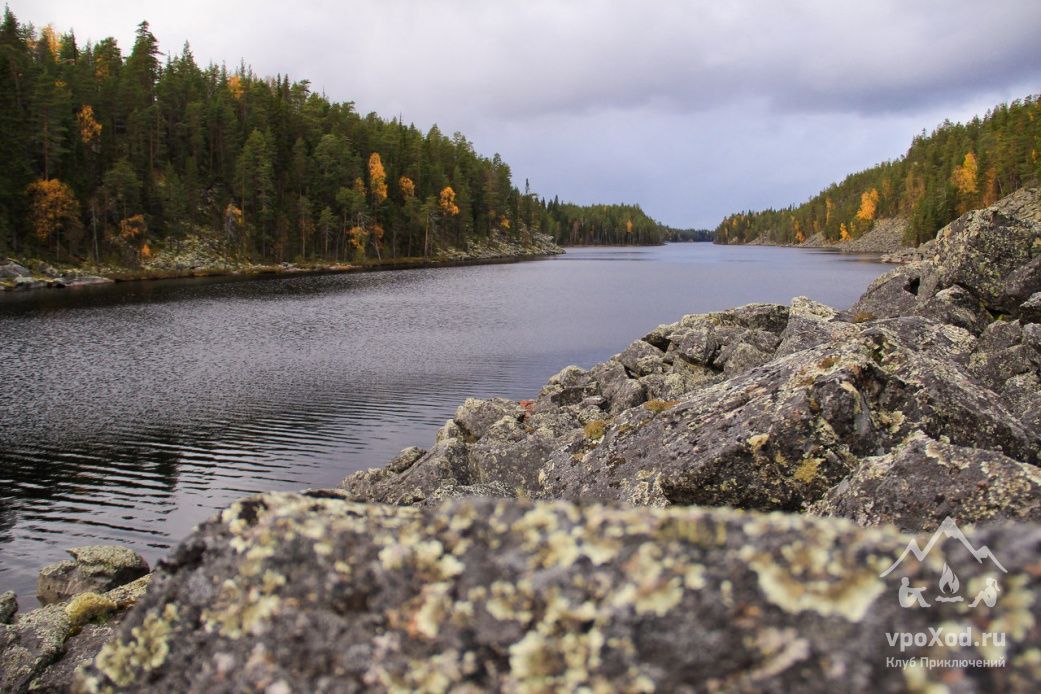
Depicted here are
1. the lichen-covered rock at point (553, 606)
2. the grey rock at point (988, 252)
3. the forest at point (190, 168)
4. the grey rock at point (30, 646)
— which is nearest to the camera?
the lichen-covered rock at point (553, 606)

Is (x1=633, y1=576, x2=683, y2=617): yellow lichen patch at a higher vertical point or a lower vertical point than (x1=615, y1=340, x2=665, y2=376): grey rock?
higher

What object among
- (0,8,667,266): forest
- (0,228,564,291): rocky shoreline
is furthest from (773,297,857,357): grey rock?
(0,8,667,266): forest

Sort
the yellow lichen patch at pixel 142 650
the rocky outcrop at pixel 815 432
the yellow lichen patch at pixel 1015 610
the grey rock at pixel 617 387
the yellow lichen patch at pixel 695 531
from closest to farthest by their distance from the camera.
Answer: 1. the yellow lichen patch at pixel 1015 610
2. the yellow lichen patch at pixel 695 531
3. the yellow lichen patch at pixel 142 650
4. the rocky outcrop at pixel 815 432
5. the grey rock at pixel 617 387

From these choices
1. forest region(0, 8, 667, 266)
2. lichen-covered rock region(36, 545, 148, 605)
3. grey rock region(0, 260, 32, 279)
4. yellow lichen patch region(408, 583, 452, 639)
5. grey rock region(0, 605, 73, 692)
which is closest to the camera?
yellow lichen patch region(408, 583, 452, 639)

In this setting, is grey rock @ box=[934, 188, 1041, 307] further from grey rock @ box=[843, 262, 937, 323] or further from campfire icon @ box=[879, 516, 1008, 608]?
campfire icon @ box=[879, 516, 1008, 608]

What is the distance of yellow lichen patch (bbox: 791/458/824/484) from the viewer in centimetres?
790

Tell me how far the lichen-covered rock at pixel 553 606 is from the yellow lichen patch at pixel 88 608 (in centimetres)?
1014

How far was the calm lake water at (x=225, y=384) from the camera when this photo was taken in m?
21.7

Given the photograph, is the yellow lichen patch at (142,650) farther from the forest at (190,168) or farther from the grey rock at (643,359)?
the forest at (190,168)

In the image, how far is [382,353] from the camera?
148 feet

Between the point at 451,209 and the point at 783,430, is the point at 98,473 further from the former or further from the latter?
the point at 451,209

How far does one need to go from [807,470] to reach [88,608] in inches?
476

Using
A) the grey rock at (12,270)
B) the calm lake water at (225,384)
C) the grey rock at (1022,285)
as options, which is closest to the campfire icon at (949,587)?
the calm lake water at (225,384)

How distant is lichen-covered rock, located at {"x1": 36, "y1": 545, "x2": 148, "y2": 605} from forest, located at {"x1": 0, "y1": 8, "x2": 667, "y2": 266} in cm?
9260
